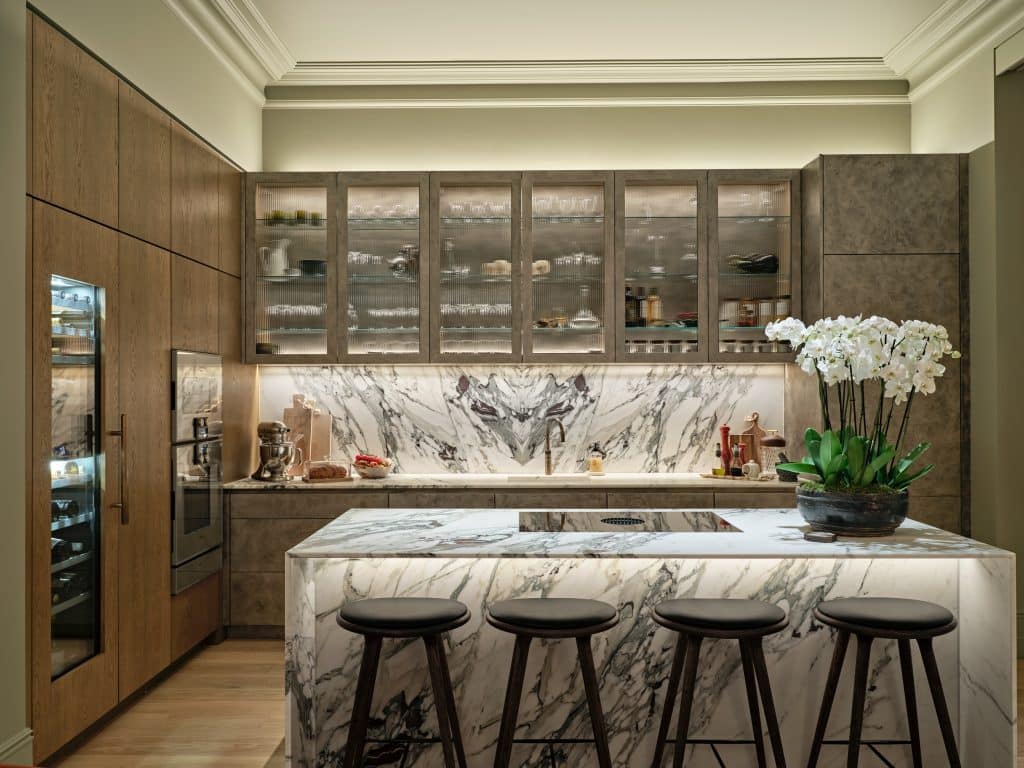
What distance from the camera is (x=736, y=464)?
16.2 ft

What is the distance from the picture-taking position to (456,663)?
110 inches

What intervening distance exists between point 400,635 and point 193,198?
2.73 m

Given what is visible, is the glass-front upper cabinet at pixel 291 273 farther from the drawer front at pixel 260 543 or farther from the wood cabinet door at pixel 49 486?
the wood cabinet door at pixel 49 486

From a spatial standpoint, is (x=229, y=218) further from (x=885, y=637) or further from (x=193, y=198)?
(x=885, y=637)

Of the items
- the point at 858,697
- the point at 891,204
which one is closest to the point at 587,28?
the point at 891,204

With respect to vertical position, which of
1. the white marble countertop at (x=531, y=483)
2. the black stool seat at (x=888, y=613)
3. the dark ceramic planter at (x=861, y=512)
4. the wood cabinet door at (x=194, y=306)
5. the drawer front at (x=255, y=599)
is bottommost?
the drawer front at (x=255, y=599)

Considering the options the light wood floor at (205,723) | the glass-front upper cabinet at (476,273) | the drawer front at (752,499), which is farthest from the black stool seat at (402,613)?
the glass-front upper cabinet at (476,273)

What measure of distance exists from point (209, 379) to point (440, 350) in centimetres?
132

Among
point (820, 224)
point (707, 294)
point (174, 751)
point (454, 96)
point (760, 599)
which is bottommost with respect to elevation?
point (174, 751)

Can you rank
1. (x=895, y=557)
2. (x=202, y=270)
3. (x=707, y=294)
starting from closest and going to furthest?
(x=895, y=557) → (x=202, y=270) → (x=707, y=294)

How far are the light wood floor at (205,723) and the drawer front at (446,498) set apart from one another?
1.06 m

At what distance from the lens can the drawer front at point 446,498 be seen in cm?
462

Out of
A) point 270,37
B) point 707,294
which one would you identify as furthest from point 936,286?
point 270,37

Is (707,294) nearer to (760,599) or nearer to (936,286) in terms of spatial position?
(936,286)
